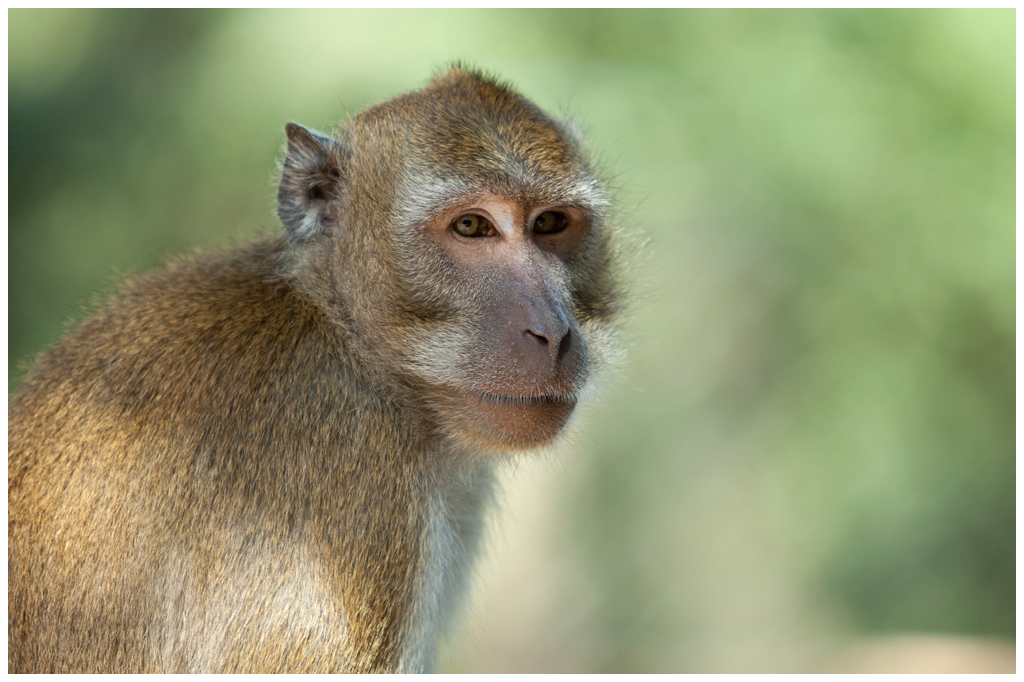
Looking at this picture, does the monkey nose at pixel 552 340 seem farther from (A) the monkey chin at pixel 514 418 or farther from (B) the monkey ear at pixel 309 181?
(B) the monkey ear at pixel 309 181

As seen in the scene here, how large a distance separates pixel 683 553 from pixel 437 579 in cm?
519

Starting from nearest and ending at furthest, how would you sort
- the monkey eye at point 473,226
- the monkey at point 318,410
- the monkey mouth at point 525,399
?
the monkey at point 318,410, the monkey mouth at point 525,399, the monkey eye at point 473,226

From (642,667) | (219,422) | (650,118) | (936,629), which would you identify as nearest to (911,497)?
(936,629)

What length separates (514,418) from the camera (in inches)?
129

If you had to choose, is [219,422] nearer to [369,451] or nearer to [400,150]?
[369,451]

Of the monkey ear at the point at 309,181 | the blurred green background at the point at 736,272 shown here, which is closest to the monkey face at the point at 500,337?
the monkey ear at the point at 309,181

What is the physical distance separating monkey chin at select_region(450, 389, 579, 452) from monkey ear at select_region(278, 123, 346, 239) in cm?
86

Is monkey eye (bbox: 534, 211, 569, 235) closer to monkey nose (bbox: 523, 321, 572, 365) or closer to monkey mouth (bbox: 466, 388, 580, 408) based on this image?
monkey nose (bbox: 523, 321, 572, 365)

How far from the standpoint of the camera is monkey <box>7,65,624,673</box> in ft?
10.3

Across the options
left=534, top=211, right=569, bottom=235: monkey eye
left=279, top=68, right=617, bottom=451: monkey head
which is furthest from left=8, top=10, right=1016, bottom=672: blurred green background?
left=534, top=211, right=569, bottom=235: monkey eye

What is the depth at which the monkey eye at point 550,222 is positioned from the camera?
3602 mm

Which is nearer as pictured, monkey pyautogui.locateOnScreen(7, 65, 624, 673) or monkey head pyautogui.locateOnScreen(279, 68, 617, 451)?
monkey pyautogui.locateOnScreen(7, 65, 624, 673)

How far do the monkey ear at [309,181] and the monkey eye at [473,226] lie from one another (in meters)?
0.48

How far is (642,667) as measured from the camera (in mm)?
7914
